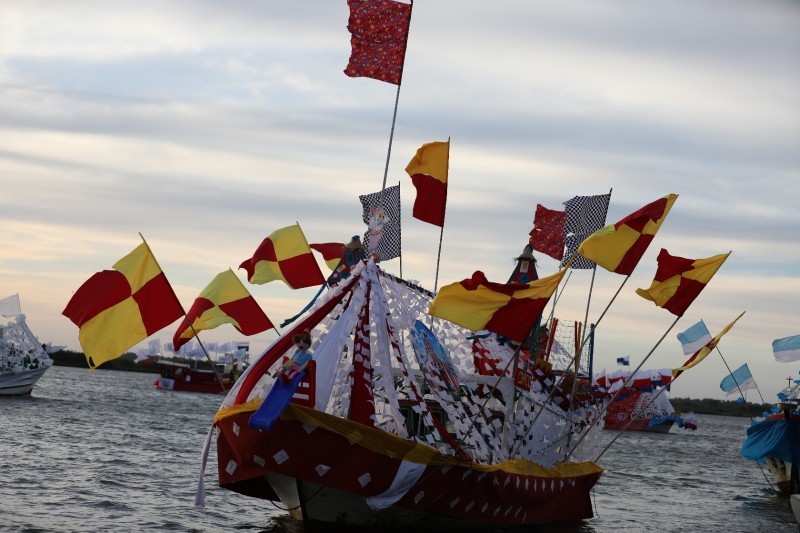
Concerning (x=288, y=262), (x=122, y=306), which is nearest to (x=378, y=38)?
(x=288, y=262)

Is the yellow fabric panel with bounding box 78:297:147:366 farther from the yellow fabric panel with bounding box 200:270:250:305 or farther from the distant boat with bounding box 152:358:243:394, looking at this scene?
the distant boat with bounding box 152:358:243:394

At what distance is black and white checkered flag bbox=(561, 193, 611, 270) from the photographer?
23.1m

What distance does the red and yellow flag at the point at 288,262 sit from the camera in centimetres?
2064

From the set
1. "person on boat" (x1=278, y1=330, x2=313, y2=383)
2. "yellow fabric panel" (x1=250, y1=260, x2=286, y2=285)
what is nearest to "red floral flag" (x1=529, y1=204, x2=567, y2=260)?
"yellow fabric panel" (x1=250, y1=260, x2=286, y2=285)

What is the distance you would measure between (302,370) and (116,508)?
8.57m

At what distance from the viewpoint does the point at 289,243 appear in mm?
A: 20734

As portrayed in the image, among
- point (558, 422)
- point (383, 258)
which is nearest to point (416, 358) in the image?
→ point (383, 258)

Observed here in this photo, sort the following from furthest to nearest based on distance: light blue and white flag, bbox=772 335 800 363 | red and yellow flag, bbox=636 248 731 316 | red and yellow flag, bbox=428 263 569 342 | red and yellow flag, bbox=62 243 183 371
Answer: light blue and white flag, bbox=772 335 800 363 < red and yellow flag, bbox=636 248 731 316 < red and yellow flag, bbox=428 263 569 342 < red and yellow flag, bbox=62 243 183 371

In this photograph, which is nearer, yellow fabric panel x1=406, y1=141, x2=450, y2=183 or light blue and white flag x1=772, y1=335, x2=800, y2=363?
yellow fabric panel x1=406, y1=141, x2=450, y2=183

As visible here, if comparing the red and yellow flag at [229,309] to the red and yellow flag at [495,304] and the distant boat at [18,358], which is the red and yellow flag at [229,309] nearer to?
the red and yellow flag at [495,304]

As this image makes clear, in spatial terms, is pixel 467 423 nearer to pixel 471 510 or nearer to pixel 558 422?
pixel 471 510

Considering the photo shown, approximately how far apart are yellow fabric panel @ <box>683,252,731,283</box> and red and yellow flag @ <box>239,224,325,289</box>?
7721mm

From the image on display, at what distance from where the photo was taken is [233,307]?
19172mm

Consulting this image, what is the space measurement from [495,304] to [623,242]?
11.1 ft
